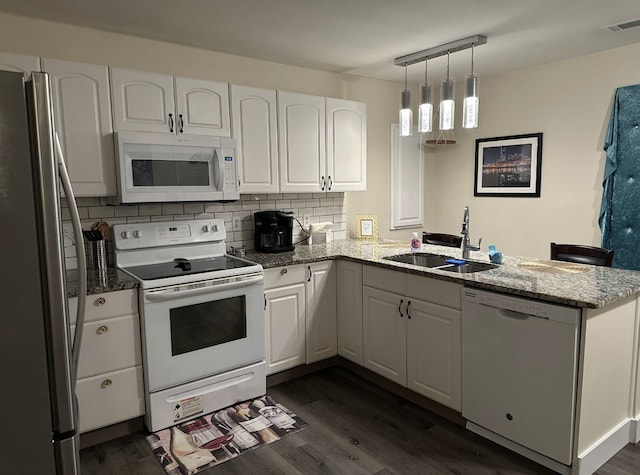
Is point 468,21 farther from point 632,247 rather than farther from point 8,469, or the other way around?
point 8,469

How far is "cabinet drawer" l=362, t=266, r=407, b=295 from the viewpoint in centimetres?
289

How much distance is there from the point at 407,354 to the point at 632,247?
6.47 feet

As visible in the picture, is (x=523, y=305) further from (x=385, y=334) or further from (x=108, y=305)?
(x=108, y=305)

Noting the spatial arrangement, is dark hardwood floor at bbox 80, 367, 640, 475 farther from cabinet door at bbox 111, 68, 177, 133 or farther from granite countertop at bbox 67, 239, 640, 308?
cabinet door at bbox 111, 68, 177, 133

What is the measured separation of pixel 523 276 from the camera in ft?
8.15

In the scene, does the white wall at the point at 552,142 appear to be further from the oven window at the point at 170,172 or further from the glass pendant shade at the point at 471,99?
the oven window at the point at 170,172

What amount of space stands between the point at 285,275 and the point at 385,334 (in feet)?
2.60

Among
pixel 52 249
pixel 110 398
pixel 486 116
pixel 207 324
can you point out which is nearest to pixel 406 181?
pixel 486 116

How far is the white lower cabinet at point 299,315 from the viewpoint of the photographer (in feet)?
10.3

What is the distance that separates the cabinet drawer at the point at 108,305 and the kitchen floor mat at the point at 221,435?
752 millimetres

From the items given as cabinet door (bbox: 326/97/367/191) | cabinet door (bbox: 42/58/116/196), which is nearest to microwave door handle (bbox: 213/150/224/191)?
cabinet door (bbox: 42/58/116/196)

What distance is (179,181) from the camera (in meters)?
2.91

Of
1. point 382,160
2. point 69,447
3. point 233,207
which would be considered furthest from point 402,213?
point 69,447

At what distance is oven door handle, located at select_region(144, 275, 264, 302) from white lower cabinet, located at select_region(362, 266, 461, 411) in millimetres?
817
